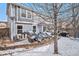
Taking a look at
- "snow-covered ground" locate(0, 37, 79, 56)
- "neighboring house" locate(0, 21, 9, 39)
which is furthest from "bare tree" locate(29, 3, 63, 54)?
"neighboring house" locate(0, 21, 9, 39)

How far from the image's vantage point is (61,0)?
1.90 m

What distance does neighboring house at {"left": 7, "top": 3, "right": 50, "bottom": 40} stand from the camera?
190 centimetres

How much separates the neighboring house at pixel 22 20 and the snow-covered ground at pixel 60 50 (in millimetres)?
222

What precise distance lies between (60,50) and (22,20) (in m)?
0.60

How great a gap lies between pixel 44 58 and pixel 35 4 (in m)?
0.68

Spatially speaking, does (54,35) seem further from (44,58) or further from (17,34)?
(17,34)

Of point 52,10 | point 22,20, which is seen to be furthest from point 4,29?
point 52,10

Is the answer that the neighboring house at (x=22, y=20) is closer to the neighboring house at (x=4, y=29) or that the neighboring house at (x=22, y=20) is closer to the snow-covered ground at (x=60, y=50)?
the neighboring house at (x=4, y=29)

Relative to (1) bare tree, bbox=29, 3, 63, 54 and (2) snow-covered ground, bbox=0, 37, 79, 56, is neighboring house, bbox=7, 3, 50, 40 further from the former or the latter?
(2) snow-covered ground, bbox=0, 37, 79, 56

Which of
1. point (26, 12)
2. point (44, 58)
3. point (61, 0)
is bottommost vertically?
point (44, 58)

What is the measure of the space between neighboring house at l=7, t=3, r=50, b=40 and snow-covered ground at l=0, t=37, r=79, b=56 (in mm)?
222

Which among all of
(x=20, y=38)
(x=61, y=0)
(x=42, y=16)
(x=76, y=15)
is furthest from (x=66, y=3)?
(x=20, y=38)

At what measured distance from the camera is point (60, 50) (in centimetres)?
190

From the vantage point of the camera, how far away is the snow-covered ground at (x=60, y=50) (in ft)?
6.18
